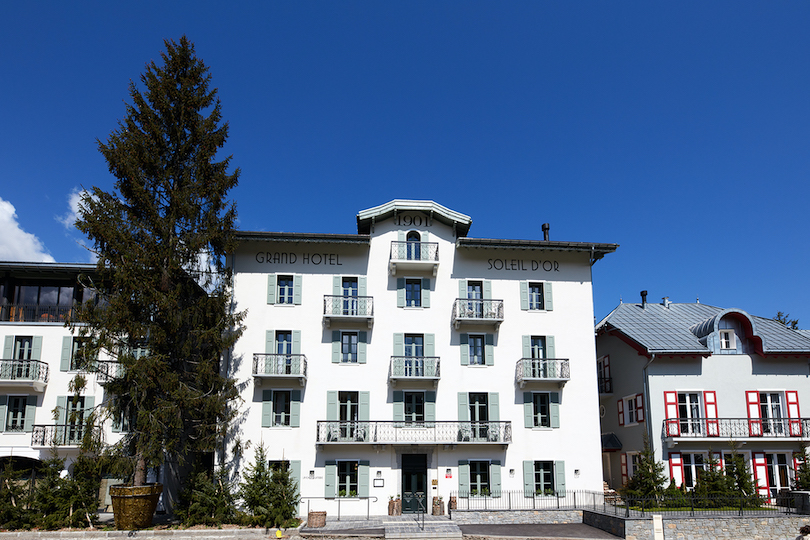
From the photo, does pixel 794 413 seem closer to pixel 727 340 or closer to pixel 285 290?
pixel 727 340

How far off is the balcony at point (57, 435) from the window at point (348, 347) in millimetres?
11484

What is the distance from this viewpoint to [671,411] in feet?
99.5

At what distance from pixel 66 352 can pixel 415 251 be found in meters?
16.4

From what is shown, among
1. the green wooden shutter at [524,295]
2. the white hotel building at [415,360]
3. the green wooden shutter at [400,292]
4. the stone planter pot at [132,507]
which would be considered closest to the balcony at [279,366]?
the white hotel building at [415,360]

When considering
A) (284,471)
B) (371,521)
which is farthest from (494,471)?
(284,471)

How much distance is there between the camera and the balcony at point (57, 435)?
27.8 m

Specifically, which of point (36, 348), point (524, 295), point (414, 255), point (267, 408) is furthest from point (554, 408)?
point (36, 348)

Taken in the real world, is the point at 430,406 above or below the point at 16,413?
above

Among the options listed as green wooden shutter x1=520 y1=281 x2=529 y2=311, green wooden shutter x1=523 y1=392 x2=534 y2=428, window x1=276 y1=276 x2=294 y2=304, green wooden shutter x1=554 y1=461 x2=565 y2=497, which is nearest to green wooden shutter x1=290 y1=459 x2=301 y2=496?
window x1=276 y1=276 x2=294 y2=304

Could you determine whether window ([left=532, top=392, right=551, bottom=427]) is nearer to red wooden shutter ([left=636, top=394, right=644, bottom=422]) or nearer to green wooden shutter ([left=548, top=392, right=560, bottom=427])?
green wooden shutter ([left=548, top=392, right=560, bottom=427])

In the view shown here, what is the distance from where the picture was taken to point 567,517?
26672mm

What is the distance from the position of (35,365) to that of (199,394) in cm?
924

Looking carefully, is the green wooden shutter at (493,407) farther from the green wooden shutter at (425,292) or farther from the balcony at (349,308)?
the balcony at (349,308)

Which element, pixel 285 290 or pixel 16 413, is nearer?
pixel 16 413
